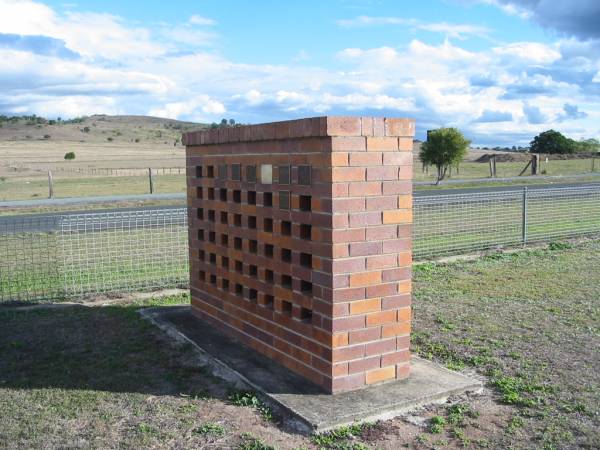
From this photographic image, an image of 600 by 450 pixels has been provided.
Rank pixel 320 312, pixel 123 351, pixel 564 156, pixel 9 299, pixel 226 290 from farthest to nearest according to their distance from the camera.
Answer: pixel 564 156
pixel 9 299
pixel 226 290
pixel 123 351
pixel 320 312

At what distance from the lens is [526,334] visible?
6113mm

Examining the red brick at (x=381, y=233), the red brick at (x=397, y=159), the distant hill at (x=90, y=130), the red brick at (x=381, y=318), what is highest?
the distant hill at (x=90, y=130)

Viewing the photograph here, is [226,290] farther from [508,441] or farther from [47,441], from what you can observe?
[508,441]

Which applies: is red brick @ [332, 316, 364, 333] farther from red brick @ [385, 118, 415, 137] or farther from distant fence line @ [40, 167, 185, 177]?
distant fence line @ [40, 167, 185, 177]

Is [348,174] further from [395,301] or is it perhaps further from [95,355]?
[95,355]

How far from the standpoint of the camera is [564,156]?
58.2m

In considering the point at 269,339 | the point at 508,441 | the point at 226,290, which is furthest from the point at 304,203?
the point at 508,441

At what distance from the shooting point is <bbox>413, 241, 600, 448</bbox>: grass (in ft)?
13.9

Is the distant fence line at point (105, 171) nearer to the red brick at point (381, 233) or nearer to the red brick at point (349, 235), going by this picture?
the red brick at point (381, 233)

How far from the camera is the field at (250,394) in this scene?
3.91 m

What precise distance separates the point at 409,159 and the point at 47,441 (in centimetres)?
301

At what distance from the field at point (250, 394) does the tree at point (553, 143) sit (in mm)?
64549

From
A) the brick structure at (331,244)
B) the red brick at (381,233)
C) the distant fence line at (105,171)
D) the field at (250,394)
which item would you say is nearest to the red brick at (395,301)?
the brick structure at (331,244)

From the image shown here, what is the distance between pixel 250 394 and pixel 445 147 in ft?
99.7
